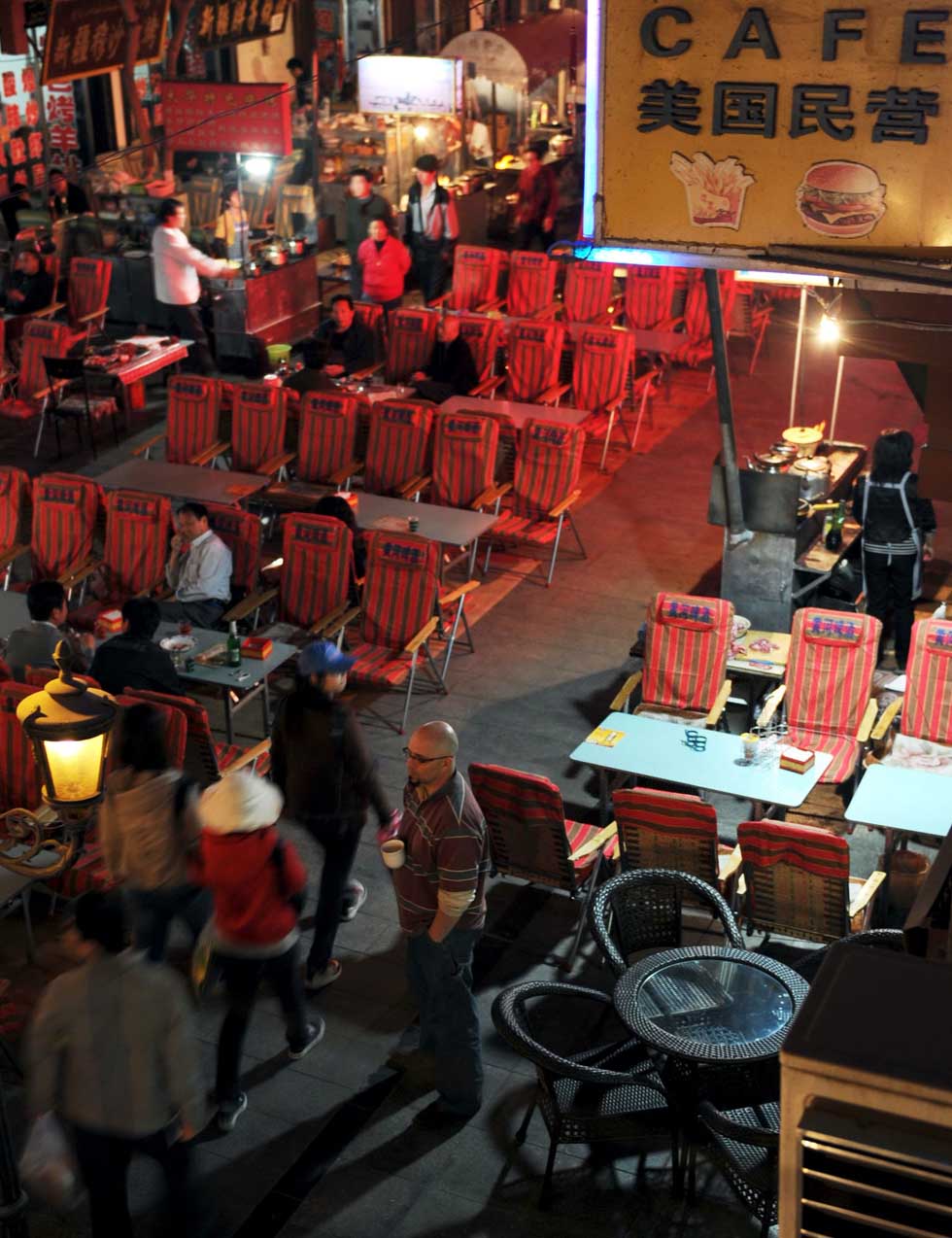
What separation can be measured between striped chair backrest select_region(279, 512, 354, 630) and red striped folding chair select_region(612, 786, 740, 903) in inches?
128

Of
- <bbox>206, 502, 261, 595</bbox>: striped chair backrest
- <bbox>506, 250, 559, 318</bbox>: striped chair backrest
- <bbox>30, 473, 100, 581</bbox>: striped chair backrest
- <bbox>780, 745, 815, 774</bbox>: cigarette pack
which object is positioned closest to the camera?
<bbox>780, 745, 815, 774</bbox>: cigarette pack

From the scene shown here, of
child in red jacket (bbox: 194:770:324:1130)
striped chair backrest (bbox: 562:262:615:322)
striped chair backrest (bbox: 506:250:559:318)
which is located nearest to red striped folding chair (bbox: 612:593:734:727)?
child in red jacket (bbox: 194:770:324:1130)

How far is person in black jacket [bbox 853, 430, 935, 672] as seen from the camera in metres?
9.52

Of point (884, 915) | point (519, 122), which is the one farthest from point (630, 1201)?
point (519, 122)

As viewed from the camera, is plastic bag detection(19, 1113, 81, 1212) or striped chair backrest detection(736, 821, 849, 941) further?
striped chair backrest detection(736, 821, 849, 941)

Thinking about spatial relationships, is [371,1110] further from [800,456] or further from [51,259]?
[51,259]

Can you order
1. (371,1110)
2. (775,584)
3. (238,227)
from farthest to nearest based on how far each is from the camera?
1. (238,227)
2. (775,584)
3. (371,1110)

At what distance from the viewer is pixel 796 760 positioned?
7.68 meters

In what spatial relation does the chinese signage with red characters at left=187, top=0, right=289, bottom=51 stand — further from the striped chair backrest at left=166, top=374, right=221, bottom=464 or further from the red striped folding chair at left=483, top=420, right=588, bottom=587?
the red striped folding chair at left=483, top=420, right=588, bottom=587

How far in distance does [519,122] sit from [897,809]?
15534 mm

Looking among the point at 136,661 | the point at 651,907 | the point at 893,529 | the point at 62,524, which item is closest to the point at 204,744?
the point at 136,661

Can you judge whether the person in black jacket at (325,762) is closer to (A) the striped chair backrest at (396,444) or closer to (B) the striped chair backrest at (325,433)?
(A) the striped chair backrest at (396,444)

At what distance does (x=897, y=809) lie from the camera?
7.29 meters

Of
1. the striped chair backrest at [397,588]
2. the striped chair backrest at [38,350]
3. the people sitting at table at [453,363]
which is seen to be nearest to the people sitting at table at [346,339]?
the people sitting at table at [453,363]
